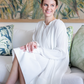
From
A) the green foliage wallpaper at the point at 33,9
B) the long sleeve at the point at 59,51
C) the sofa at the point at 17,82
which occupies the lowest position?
the sofa at the point at 17,82

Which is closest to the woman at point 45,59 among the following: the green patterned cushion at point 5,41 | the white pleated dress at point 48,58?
the white pleated dress at point 48,58

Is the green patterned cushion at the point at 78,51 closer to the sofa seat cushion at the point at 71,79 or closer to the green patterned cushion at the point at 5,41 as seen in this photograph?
the sofa seat cushion at the point at 71,79

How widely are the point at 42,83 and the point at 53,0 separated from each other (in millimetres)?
942

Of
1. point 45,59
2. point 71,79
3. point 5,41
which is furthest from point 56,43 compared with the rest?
point 5,41

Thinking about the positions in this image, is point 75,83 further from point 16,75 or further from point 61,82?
point 16,75

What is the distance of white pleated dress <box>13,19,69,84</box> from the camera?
1.29 metres

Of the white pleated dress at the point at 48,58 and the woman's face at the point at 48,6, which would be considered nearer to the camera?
the white pleated dress at the point at 48,58

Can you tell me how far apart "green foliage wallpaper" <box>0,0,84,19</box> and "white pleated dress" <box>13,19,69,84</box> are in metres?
0.75

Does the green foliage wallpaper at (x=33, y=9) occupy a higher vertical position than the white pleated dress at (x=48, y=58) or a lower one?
higher

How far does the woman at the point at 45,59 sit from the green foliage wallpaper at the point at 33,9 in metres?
0.70

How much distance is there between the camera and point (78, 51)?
58.1 inches

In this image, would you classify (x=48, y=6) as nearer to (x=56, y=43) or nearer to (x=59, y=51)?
(x=56, y=43)

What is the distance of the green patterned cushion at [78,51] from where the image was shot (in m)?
1.44

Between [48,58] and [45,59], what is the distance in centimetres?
4
